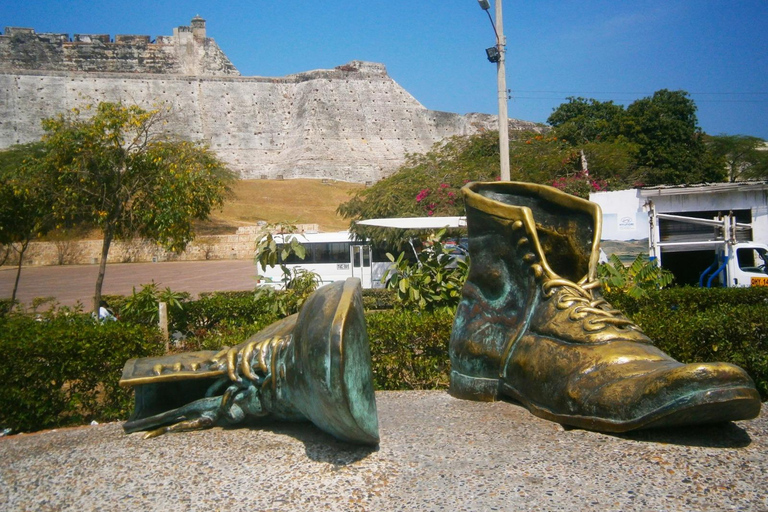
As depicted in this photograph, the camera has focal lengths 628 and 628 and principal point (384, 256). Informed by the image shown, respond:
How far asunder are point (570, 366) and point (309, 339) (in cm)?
127

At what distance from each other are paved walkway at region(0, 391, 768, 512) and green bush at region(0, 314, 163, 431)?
1330mm

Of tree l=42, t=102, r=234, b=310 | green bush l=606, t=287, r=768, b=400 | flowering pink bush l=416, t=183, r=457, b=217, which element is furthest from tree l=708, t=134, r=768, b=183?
green bush l=606, t=287, r=768, b=400

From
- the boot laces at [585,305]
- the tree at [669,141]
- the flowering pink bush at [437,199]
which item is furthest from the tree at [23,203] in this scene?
the tree at [669,141]

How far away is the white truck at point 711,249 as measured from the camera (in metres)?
11.2

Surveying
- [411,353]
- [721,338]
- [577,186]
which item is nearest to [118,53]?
[577,186]

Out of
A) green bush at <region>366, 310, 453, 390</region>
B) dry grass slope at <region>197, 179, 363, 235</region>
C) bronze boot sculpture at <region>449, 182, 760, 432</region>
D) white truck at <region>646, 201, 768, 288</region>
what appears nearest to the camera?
bronze boot sculpture at <region>449, 182, 760, 432</region>

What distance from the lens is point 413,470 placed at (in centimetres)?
257

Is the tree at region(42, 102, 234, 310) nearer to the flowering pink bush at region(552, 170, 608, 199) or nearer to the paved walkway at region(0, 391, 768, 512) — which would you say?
the paved walkway at region(0, 391, 768, 512)

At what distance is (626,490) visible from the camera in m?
2.29

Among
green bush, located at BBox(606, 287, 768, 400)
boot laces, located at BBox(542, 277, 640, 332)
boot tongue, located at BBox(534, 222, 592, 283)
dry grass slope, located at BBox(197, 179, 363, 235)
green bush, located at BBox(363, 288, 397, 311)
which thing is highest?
dry grass slope, located at BBox(197, 179, 363, 235)

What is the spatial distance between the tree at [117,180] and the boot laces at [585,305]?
27.4ft

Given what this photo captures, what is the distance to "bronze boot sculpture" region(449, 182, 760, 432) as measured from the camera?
8.10ft

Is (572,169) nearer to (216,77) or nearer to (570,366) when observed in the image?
(570,366)

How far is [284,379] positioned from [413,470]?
71cm
